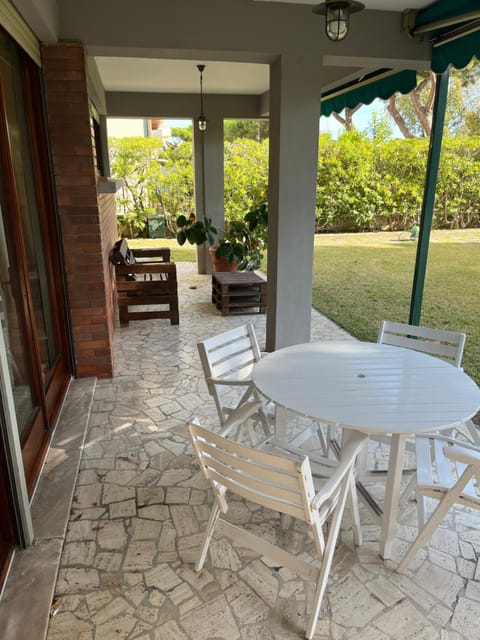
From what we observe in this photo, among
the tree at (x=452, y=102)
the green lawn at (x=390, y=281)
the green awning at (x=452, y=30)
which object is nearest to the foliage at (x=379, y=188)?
the green lawn at (x=390, y=281)

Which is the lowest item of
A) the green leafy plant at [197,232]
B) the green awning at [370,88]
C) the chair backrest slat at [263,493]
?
the chair backrest slat at [263,493]

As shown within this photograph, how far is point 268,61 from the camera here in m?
3.81

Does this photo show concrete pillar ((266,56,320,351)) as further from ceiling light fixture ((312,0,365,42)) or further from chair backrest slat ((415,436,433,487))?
chair backrest slat ((415,436,433,487))

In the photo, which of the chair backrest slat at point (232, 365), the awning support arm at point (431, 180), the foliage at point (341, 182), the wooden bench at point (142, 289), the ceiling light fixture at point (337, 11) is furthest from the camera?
the foliage at point (341, 182)

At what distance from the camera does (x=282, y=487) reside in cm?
160

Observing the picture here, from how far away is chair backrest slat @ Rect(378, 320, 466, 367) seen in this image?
8.50 ft

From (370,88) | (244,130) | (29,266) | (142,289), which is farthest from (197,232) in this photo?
(244,130)

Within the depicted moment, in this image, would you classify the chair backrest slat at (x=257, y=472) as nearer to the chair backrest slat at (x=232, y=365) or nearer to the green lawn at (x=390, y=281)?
the chair backrest slat at (x=232, y=365)

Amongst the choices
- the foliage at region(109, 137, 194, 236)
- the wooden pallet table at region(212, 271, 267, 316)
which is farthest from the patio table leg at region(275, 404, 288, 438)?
the foliage at region(109, 137, 194, 236)

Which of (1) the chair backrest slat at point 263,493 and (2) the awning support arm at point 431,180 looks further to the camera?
(2) the awning support arm at point 431,180

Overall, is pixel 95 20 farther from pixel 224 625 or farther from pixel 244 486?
pixel 224 625

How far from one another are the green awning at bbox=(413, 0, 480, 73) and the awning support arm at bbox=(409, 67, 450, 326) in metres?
0.19

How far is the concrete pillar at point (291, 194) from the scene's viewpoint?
378 cm

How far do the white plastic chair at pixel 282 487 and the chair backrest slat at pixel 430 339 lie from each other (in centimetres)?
103
